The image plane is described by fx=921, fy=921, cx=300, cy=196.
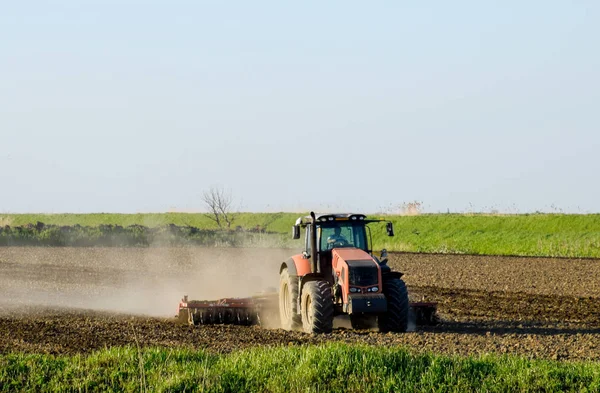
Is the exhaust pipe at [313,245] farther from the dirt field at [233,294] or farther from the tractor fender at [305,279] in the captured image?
the dirt field at [233,294]

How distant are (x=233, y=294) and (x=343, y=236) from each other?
913cm

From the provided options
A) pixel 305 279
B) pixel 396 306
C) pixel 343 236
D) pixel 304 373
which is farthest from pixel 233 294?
pixel 304 373

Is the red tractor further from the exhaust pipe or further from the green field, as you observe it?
the green field

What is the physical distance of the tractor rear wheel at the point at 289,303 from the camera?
19297mm

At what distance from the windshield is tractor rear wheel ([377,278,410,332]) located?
4.58 feet

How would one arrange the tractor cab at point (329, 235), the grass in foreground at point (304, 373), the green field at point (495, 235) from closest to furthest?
the grass in foreground at point (304, 373)
the tractor cab at point (329, 235)
the green field at point (495, 235)

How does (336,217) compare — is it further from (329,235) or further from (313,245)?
(313,245)

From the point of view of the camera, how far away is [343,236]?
19547 mm

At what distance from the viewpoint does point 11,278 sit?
34.0 metres

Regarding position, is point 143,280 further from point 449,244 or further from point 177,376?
point 449,244

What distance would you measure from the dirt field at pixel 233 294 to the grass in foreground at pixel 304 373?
140cm

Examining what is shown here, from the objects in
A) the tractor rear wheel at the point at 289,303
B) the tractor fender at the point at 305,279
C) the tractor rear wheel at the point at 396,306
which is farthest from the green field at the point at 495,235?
the tractor rear wheel at the point at 396,306

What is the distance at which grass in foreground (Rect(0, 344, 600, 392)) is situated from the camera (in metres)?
12.3

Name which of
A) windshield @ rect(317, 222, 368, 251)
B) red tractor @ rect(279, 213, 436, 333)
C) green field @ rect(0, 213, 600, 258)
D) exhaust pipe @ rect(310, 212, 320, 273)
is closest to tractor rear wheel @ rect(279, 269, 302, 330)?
red tractor @ rect(279, 213, 436, 333)
